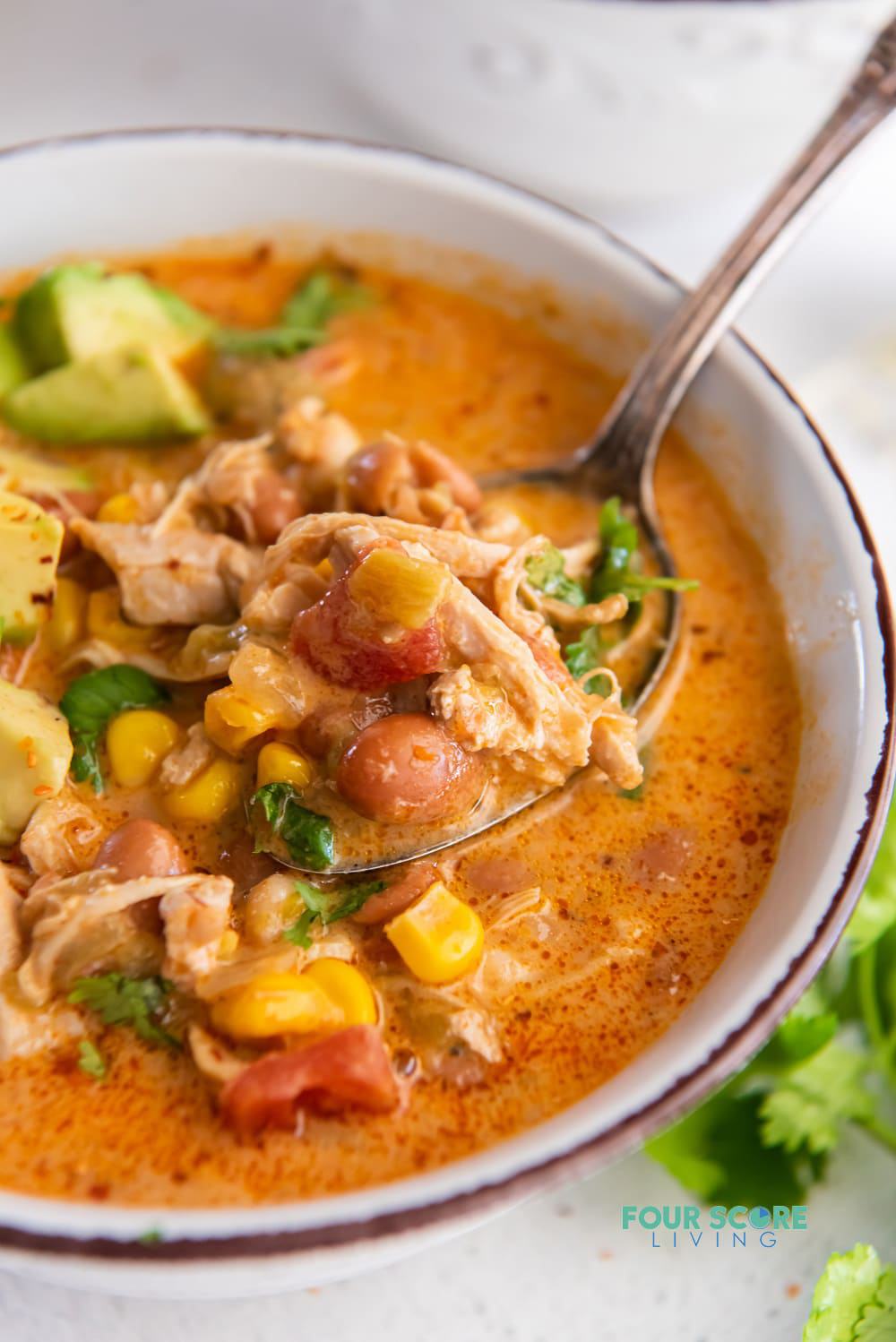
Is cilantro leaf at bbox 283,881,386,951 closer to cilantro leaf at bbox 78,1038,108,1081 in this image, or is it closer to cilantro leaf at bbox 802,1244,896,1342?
cilantro leaf at bbox 78,1038,108,1081

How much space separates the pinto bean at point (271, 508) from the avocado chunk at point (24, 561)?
0.44 m

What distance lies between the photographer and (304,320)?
12.1 feet

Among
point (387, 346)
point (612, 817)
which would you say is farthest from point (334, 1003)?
point (387, 346)

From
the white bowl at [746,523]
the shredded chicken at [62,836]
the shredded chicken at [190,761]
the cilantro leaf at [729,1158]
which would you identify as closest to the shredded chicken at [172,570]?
the shredded chicken at [190,761]

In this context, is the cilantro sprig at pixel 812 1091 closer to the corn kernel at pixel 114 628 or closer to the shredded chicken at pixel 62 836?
the shredded chicken at pixel 62 836

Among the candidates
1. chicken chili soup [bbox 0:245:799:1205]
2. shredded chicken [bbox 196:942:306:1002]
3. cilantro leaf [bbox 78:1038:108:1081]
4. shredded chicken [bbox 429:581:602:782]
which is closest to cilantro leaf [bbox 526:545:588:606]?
chicken chili soup [bbox 0:245:799:1205]

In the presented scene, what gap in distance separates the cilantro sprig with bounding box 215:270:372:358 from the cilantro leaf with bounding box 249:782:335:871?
150 cm

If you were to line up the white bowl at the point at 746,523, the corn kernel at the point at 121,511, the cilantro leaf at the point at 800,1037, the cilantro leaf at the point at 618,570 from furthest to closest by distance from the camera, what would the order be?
the corn kernel at the point at 121,511 → the cilantro leaf at the point at 618,570 → the cilantro leaf at the point at 800,1037 → the white bowl at the point at 746,523

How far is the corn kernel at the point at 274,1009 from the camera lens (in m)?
2.16

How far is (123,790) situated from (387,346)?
163 centimetres

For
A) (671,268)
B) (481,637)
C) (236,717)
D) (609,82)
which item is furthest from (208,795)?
(671,268)

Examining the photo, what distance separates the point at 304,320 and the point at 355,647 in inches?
61.9

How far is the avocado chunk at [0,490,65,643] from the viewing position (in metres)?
2.71

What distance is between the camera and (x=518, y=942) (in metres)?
2.46
